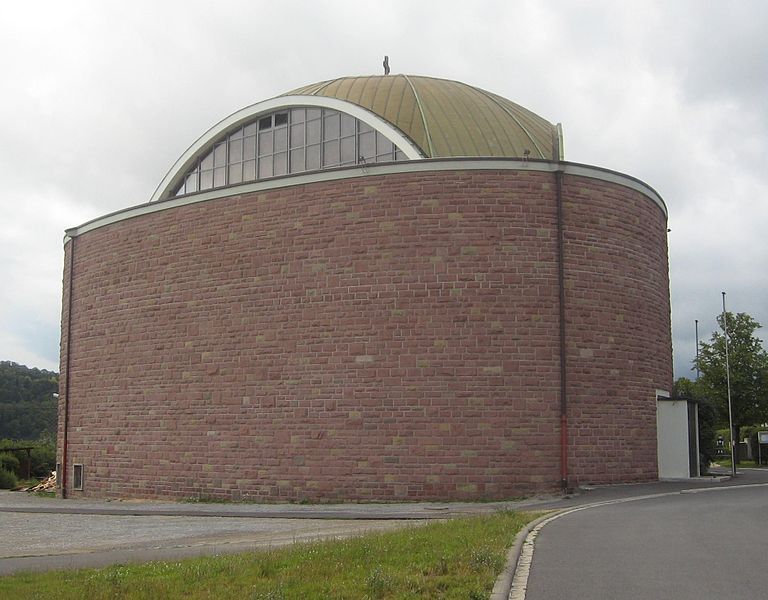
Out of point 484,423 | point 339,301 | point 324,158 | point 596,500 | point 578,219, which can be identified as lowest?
point 596,500

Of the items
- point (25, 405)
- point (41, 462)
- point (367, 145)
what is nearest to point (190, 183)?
point (367, 145)

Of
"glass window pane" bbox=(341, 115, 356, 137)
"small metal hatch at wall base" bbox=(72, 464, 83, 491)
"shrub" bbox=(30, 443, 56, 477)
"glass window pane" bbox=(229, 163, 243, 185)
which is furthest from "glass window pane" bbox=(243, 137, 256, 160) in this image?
"shrub" bbox=(30, 443, 56, 477)

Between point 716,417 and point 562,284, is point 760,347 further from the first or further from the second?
point 562,284

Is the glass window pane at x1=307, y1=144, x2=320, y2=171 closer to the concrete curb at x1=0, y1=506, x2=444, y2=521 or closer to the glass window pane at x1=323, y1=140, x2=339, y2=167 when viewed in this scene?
the glass window pane at x1=323, y1=140, x2=339, y2=167

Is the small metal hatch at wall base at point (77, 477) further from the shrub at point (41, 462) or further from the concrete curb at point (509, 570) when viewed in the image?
the concrete curb at point (509, 570)

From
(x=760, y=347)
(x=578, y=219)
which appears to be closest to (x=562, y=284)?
(x=578, y=219)

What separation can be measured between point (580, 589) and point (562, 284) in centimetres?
1359

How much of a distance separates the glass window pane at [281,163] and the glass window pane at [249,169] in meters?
0.96

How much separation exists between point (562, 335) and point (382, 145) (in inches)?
344

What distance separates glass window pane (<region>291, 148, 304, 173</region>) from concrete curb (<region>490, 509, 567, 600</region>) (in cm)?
1728

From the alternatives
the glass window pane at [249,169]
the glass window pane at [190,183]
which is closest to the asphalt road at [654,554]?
the glass window pane at [249,169]

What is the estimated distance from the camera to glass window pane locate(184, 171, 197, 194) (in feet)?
102

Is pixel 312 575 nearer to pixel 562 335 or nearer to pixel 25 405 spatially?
pixel 562 335

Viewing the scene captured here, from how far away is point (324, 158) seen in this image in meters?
27.7
